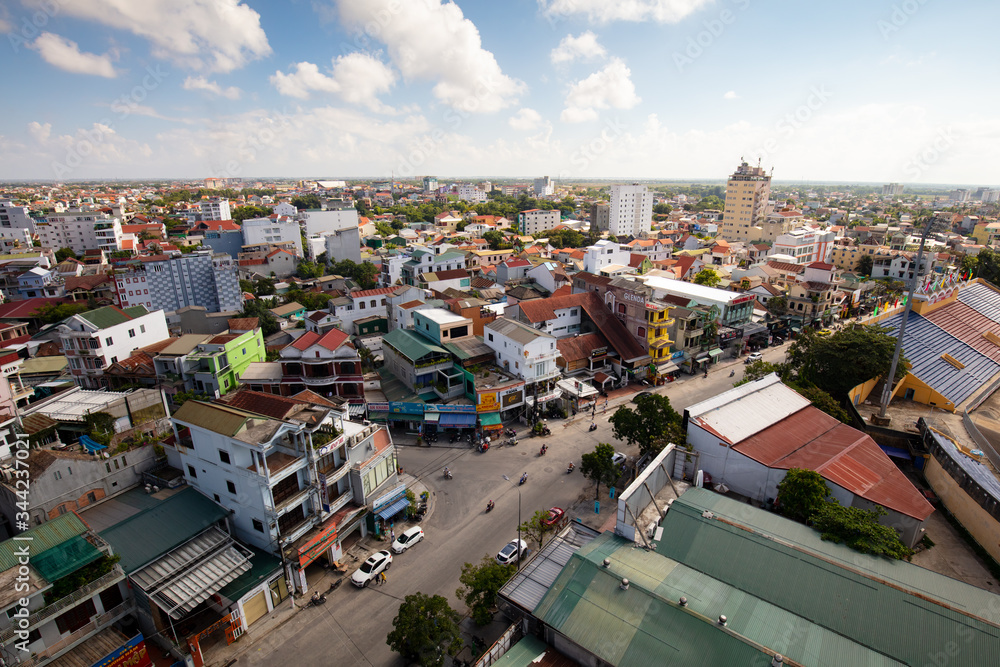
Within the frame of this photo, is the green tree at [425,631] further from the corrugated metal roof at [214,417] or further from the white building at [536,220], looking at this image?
the white building at [536,220]

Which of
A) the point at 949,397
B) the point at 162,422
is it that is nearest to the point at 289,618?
the point at 162,422

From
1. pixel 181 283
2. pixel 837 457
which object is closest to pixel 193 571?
pixel 837 457

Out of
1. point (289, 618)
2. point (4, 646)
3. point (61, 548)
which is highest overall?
point (61, 548)

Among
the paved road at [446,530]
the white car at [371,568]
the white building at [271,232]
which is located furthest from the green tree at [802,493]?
the white building at [271,232]

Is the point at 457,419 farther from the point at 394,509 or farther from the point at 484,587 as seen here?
the point at 484,587

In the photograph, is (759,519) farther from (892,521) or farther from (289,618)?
(289,618)
